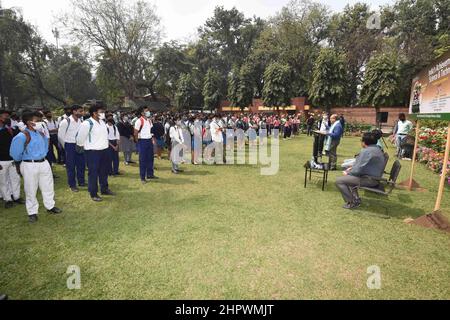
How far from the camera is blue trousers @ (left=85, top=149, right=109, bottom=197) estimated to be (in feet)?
20.1

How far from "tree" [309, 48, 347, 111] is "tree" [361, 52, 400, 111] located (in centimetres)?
263

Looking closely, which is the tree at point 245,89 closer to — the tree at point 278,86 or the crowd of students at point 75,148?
the tree at point 278,86

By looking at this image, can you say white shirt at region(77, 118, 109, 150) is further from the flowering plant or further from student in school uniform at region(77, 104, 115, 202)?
the flowering plant

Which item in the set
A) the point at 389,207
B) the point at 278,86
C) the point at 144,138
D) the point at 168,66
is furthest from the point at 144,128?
the point at 168,66

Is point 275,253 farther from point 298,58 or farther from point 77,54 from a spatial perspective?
point 77,54

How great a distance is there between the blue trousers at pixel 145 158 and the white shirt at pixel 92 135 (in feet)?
5.13

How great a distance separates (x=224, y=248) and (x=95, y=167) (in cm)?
381

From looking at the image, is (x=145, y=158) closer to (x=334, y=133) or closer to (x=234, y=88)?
(x=334, y=133)

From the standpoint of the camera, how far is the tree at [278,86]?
32625 mm

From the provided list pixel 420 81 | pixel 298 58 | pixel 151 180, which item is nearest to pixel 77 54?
pixel 298 58

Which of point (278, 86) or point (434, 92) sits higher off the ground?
point (278, 86)

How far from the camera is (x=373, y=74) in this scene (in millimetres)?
27062

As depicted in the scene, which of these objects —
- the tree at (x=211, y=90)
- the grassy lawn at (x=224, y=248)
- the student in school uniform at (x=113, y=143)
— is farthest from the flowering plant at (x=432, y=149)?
the tree at (x=211, y=90)

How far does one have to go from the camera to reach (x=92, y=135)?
6027 millimetres
